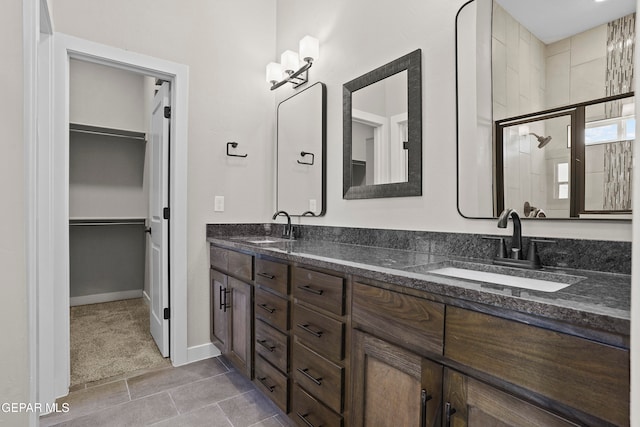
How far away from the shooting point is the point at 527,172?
1.36 meters

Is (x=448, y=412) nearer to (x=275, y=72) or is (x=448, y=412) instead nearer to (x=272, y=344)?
(x=272, y=344)

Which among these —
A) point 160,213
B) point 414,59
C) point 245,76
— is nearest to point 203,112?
point 245,76

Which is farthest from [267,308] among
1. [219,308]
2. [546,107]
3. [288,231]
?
[546,107]

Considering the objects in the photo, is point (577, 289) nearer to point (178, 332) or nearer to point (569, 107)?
point (569, 107)

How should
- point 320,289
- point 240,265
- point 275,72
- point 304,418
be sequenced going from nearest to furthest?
1. point 320,289
2. point 304,418
3. point 240,265
4. point 275,72

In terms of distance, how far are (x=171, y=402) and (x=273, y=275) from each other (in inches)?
40.7

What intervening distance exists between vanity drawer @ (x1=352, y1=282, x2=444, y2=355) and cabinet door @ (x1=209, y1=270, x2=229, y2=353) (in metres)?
A: 1.31

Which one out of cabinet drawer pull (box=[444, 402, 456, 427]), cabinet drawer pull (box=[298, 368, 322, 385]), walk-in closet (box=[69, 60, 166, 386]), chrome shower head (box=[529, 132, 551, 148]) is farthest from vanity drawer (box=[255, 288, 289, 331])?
walk-in closet (box=[69, 60, 166, 386])

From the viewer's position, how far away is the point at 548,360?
724mm

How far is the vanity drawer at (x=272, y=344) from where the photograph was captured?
163 centimetres

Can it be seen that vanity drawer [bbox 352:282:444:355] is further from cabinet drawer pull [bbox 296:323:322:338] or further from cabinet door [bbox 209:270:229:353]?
cabinet door [bbox 209:270:229:353]

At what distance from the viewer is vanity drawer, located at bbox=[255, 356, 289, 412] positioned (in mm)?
1630

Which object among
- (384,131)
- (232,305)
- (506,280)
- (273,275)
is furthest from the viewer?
(232,305)

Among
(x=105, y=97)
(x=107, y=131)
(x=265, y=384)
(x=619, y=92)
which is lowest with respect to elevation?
(x=265, y=384)
